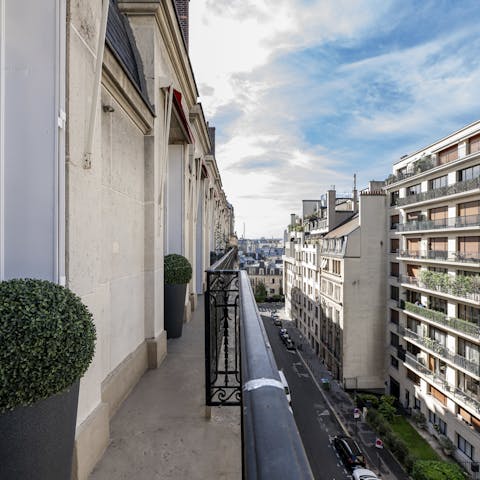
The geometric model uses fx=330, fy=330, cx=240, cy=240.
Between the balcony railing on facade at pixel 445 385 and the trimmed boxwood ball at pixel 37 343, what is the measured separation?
22.4m

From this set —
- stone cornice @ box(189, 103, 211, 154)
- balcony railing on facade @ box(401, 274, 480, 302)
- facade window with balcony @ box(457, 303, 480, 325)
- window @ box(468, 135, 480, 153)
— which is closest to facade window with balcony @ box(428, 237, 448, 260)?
balcony railing on facade @ box(401, 274, 480, 302)

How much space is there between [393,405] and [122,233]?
89.7 feet

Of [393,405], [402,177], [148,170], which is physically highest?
[402,177]

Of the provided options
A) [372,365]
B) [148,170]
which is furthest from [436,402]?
[148,170]

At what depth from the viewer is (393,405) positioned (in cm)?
2497

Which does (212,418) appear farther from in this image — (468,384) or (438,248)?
(438,248)

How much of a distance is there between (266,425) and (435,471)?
20.8m

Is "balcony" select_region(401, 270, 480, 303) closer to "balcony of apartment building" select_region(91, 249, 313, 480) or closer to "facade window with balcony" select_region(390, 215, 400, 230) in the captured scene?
"facade window with balcony" select_region(390, 215, 400, 230)

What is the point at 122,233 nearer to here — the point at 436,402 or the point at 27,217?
the point at 27,217

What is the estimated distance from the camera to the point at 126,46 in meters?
5.14

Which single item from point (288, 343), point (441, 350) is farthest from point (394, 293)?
point (288, 343)

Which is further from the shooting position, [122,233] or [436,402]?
[436,402]

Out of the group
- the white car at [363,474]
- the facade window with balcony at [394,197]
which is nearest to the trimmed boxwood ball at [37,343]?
the white car at [363,474]

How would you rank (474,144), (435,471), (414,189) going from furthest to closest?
(414,189) < (474,144) < (435,471)
